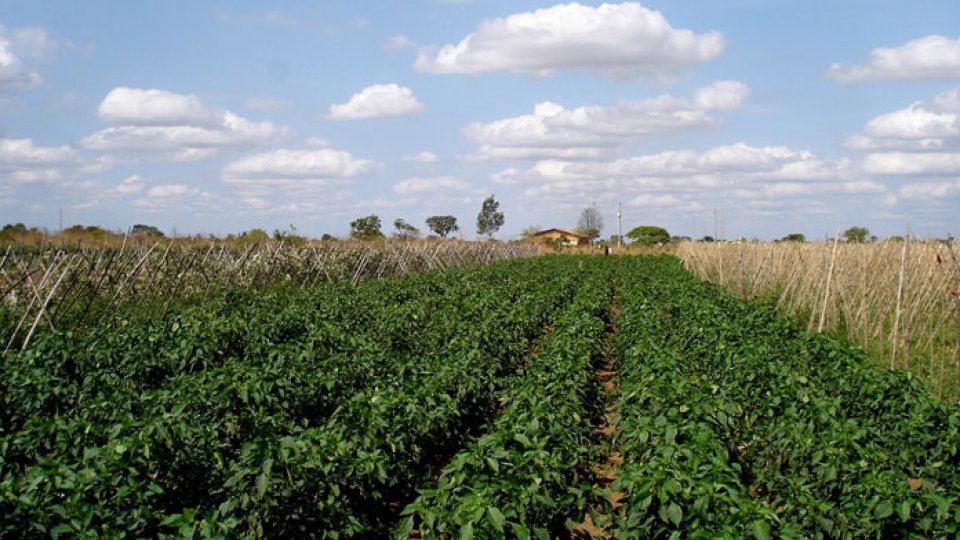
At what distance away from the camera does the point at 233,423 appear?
5789 mm

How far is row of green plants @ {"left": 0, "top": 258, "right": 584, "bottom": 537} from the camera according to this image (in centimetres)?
397

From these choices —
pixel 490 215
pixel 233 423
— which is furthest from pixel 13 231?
pixel 490 215

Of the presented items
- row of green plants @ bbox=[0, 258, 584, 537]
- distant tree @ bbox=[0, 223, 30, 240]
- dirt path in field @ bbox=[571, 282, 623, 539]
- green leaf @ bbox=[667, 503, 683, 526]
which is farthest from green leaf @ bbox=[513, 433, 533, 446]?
distant tree @ bbox=[0, 223, 30, 240]

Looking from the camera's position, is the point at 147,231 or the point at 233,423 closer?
the point at 233,423

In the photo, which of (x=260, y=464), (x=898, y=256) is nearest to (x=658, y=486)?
(x=260, y=464)

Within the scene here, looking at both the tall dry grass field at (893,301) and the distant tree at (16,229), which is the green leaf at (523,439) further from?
the distant tree at (16,229)

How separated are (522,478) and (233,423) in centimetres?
260

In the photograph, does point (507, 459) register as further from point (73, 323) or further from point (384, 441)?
point (73, 323)

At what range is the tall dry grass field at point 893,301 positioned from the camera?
10.7 m

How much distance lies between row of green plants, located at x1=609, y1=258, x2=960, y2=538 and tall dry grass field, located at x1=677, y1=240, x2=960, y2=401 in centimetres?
251

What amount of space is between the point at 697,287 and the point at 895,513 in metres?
13.7

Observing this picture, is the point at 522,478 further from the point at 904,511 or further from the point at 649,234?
the point at 649,234

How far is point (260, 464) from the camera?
4523mm

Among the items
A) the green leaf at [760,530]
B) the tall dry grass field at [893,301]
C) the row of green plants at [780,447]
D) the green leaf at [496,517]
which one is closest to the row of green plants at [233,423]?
the green leaf at [496,517]
